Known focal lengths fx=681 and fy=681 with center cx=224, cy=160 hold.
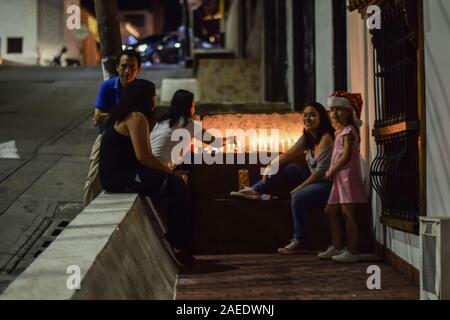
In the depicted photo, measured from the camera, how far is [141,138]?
6.66m

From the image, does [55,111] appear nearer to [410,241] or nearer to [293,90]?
[293,90]

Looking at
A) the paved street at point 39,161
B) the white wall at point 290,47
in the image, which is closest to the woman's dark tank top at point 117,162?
the paved street at point 39,161

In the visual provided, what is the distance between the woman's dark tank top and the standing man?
804mm

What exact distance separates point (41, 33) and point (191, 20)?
16176 mm

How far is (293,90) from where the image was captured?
46.4ft

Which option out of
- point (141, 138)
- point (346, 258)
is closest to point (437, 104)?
point (346, 258)

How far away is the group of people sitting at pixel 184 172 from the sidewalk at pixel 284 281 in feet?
1.22

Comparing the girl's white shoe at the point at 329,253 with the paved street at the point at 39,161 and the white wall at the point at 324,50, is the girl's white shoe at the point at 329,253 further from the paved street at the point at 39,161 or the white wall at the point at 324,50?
the white wall at the point at 324,50

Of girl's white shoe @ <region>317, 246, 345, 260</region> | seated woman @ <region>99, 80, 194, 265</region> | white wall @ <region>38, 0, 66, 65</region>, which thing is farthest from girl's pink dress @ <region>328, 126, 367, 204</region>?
white wall @ <region>38, 0, 66, 65</region>

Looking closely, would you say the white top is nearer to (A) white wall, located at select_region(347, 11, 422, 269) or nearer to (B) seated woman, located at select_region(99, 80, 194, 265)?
(B) seated woman, located at select_region(99, 80, 194, 265)

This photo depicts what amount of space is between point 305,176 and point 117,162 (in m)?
2.79

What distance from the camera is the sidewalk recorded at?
5754 mm

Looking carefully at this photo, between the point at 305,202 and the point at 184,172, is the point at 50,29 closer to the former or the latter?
the point at 184,172
